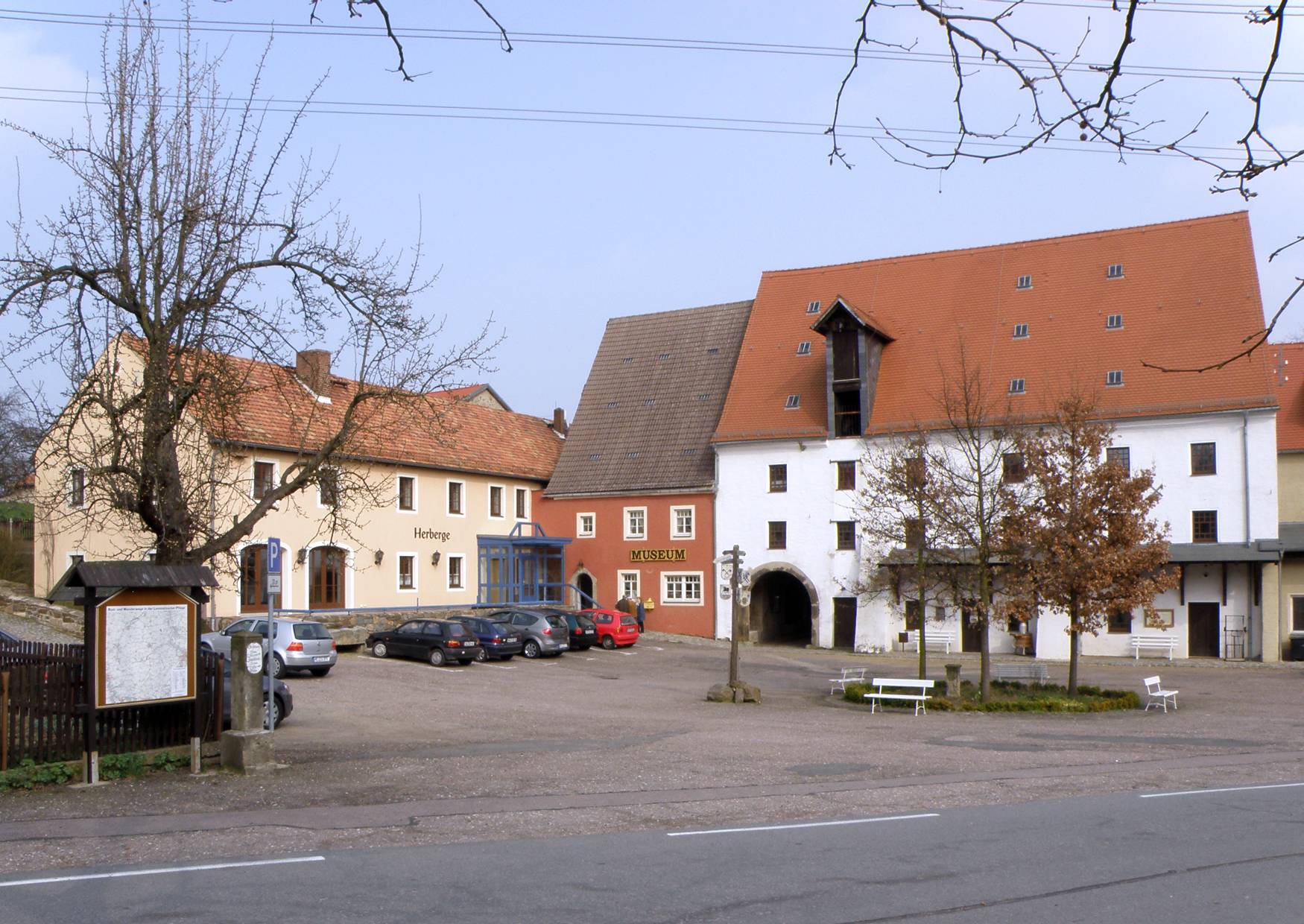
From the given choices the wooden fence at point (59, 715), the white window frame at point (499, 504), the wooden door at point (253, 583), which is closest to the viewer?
the wooden fence at point (59, 715)

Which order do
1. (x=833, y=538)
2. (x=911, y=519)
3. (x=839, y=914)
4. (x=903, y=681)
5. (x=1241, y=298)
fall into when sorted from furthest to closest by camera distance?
(x=833, y=538) < (x=1241, y=298) < (x=911, y=519) < (x=903, y=681) < (x=839, y=914)

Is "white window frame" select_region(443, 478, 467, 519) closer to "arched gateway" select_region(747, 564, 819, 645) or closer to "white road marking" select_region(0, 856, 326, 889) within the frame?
"arched gateway" select_region(747, 564, 819, 645)

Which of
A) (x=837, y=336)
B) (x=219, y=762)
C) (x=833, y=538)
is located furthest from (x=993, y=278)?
(x=219, y=762)

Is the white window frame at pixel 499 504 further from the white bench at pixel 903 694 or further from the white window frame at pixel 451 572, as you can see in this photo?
the white bench at pixel 903 694

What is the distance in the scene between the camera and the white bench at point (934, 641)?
44688 mm

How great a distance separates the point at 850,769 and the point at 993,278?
3657 cm

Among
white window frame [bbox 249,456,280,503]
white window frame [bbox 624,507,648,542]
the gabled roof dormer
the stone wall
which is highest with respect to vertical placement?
the gabled roof dormer

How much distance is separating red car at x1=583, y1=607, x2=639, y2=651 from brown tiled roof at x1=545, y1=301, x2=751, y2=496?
320 inches

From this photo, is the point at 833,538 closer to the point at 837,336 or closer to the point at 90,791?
the point at 837,336

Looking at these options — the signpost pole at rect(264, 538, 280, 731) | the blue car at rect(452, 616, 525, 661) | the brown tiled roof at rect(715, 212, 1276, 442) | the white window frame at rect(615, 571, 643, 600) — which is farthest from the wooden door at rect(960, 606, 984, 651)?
the signpost pole at rect(264, 538, 280, 731)

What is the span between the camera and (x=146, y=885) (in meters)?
8.88

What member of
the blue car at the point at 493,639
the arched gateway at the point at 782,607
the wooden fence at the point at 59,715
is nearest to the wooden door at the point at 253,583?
the blue car at the point at 493,639

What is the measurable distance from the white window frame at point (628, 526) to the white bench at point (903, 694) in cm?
2337

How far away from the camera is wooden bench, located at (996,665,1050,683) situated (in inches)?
1183
